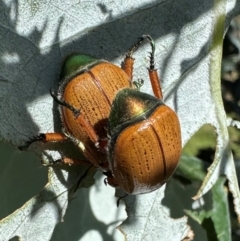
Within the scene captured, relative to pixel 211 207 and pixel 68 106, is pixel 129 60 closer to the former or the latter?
pixel 68 106

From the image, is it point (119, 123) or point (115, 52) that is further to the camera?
point (115, 52)

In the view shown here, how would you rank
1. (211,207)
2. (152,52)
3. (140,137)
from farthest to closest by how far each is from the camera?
(211,207) → (152,52) → (140,137)

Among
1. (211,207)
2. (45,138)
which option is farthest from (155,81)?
(211,207)

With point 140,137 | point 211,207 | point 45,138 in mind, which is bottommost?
point 211,207

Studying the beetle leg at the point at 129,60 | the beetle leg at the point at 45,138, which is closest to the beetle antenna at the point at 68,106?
the beetle leg at the point at 45,138

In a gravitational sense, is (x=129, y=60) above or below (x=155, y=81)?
above

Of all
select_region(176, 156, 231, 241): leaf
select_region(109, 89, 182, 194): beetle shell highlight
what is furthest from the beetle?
select_region(176, 156, 231, 241): leaf

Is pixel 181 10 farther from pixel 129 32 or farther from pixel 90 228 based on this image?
pixel 90 228
